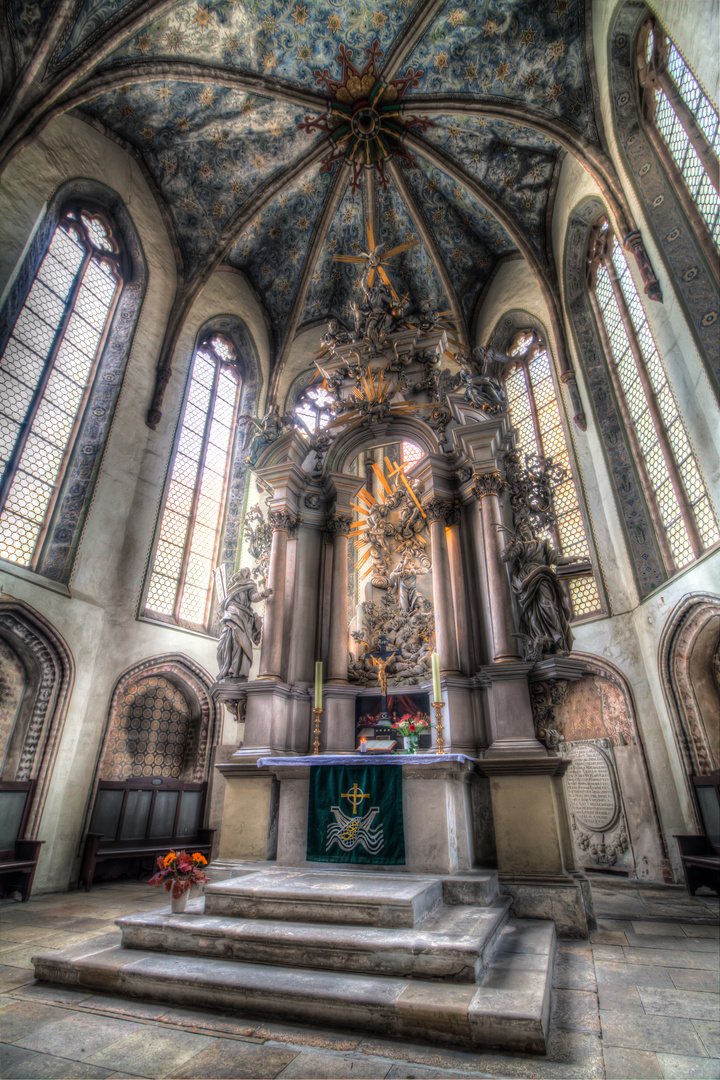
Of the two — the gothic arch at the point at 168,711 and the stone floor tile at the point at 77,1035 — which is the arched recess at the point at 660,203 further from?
the gothic arch at the point at 168,711

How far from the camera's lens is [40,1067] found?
2.72 m

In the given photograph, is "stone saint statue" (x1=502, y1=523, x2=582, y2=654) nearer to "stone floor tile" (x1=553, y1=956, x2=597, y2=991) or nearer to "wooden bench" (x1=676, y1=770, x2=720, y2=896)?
"stone floor tile" (x1=553, y1=956, x2=597, y2=991)

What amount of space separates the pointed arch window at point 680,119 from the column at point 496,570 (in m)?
5.04

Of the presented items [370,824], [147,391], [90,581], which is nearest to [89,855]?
[90,581]

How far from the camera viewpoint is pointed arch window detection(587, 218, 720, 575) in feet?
31.7

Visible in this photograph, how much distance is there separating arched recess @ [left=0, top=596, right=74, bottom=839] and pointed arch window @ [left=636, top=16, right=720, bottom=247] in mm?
12329

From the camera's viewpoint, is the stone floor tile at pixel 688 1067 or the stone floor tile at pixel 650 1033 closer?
the stone floor tile at pixel 688 1067

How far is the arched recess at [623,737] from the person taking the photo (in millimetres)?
9791

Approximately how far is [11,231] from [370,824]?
446 inches

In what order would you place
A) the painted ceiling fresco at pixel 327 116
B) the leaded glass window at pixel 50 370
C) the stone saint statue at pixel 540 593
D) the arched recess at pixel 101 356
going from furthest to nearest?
the painted ceiling fresco at pixel 327 116 < the arched recess at pixel 101 356 < the leaded glass window at pixel 50 370 < the stone saint statue at pixel 540 593

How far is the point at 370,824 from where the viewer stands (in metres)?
5.65

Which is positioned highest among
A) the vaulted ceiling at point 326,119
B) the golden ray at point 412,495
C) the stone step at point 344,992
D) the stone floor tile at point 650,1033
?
the vaulted ceiling at point 326,119

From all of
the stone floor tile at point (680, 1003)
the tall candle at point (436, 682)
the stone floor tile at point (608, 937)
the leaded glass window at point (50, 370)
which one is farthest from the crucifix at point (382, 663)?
the leaded glass window at point (50, 370)

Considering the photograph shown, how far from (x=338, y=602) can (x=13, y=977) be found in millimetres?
5272
